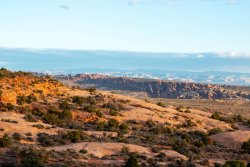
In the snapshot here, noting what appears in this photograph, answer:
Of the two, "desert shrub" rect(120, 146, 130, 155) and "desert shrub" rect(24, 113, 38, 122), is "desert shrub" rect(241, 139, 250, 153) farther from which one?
"desert shrub" rect(24, 113, 38, 122)

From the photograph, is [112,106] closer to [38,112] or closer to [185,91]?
[38,112]

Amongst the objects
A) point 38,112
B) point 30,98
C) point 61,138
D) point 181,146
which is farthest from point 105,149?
point 30,98

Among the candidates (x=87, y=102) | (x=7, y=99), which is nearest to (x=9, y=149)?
(x=7, y=99)

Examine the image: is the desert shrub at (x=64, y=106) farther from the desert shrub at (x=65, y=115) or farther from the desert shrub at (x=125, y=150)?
the desert shrub at (x=125, y=150)

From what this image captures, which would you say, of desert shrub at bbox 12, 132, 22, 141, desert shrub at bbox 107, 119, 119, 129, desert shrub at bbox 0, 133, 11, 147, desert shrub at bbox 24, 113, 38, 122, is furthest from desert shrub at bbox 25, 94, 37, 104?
desert shrub at bbox 0, 133, 11, 147

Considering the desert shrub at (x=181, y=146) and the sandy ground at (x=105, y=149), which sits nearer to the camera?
the sandy ground at (x=105, y=149)

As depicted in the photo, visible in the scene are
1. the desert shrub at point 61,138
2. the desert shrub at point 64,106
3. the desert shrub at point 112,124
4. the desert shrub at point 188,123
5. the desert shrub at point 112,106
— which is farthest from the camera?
the desert shrub at point 112,106

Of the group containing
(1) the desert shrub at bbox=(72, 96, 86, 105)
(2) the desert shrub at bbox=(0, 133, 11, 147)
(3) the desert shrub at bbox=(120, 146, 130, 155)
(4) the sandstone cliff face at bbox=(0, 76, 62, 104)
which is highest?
(4) the sandstone cliff face at bbox=(0, 76, 62, 104)

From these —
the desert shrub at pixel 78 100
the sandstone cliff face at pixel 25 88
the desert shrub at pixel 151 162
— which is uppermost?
the sandstone cliff face at pixel 25 88

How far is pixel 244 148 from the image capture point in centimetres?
4128

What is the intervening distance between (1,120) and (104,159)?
13.8m

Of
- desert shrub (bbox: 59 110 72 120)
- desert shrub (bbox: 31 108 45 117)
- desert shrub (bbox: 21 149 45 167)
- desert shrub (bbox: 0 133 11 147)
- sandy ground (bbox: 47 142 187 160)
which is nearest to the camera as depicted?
desert shrub (bbox: 21 149 45 167)

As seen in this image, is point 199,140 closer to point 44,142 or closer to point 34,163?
point 44,142

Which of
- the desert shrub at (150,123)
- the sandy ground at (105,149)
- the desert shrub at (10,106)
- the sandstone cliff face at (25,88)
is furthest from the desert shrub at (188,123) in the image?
the desert shrub at (10,106)
